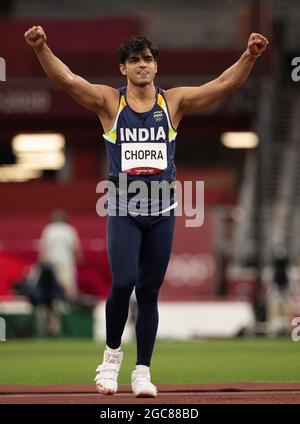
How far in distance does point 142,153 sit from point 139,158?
0.13ft

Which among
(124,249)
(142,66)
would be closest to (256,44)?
(142,66)

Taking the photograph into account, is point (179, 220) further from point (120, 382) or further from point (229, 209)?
point (120, 382)

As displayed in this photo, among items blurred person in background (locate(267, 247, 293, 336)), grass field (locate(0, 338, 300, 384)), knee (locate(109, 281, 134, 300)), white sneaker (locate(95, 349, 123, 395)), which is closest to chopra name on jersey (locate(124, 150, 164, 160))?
knee (locate(109, 281, 134, 300))

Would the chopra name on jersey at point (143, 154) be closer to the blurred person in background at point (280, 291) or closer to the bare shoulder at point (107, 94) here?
the bare shoulder at point (107, 94)

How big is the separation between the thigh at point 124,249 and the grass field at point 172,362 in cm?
223

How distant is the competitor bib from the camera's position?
A: 8.15 metres

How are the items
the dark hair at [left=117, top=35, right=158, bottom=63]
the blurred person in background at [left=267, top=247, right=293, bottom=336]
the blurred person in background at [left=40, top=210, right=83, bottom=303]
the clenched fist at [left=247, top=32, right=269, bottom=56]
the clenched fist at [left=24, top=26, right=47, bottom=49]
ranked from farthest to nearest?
Result: the blurred person in background at [left=40, top=210, right=83, bottom=303] < the blurred person in background at [left=267, top=247, right=293, bottom=336] < the clenched fist at [left=247, top=32, right=269, bottom=56] < the dark hair at [left=117, top=35, right=158, bottom=63] < the clenched fist at [left=24, top=26, right=47, bottom=49]

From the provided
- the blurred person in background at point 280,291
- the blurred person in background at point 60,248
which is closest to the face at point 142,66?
the blurred person in background at point 280,291

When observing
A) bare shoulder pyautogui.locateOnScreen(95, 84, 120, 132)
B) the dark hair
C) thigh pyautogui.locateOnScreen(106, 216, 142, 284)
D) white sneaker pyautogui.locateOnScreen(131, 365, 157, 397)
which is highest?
the dark hair

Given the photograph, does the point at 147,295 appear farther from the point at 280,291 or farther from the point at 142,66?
the point at 280,291

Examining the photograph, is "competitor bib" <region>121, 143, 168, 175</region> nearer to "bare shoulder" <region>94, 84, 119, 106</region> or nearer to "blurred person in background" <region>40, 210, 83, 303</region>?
"bare shoulder" <region>94, 84, 119, 106</region>

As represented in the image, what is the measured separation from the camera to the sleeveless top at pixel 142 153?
817 centimetres
